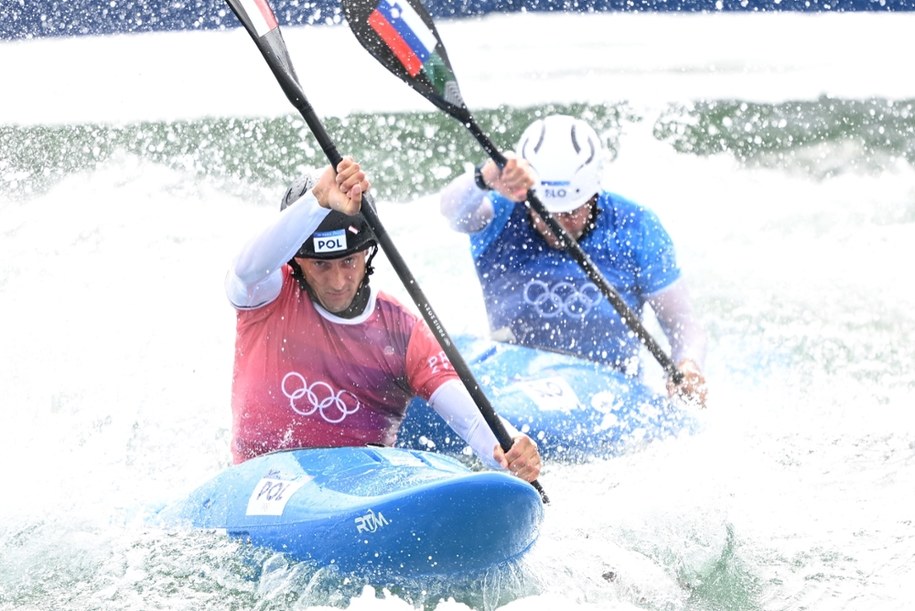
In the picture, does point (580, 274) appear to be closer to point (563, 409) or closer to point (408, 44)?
point (563, 409)

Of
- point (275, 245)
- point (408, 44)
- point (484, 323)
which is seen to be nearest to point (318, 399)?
point (275, 245)

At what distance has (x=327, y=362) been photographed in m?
3.89

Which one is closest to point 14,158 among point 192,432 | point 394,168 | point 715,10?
point 394,168

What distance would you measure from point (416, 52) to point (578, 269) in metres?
1.28

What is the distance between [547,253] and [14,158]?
5.26 meters

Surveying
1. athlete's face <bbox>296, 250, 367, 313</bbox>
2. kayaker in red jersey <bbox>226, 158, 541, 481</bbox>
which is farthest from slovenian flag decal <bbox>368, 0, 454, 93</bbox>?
athlete's face <bbox>296, 250, 367, 313</bbox>

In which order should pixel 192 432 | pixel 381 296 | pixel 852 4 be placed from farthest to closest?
pixel 852 4 < pixel 192 432 < pixel 381 296

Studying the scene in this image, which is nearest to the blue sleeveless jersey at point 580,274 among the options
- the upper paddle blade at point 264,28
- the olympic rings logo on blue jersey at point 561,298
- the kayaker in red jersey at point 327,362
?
the olympic rings logo on blue jersey at point 561,298

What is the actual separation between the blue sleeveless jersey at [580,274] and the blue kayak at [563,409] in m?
0.22

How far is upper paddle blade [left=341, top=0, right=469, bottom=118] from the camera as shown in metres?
4.48

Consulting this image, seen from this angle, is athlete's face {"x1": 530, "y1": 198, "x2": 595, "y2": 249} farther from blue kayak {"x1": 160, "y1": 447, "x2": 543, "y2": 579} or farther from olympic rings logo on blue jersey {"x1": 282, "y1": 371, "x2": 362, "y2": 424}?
→ blue kayak {"x1": 160, "y1": 447, "x2": 543, "y2": 579}

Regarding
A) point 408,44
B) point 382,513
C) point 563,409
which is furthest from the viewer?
point 563,409

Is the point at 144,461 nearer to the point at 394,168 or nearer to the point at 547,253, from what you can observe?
the point at 547,253

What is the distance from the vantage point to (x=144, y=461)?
15.4 feet
